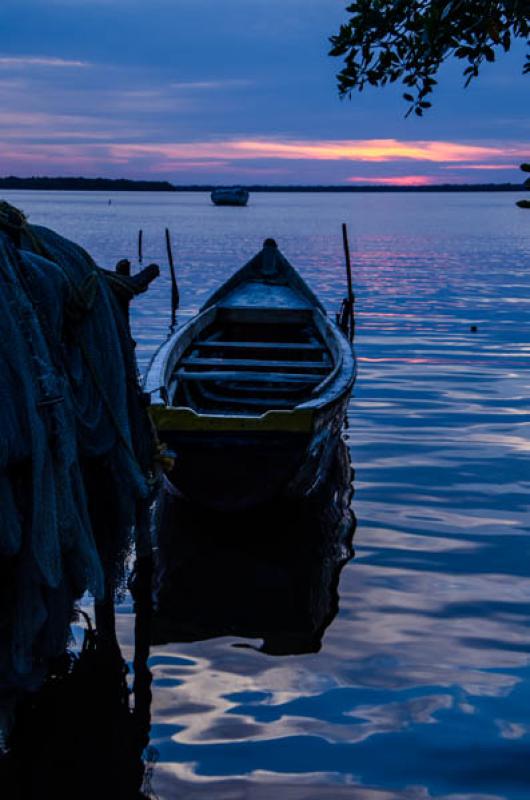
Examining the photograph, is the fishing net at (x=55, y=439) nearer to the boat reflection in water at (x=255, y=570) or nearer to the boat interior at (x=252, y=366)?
the boat reflection in water at (x=255, y=570)

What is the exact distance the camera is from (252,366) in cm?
1345

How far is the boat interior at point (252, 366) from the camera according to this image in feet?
40.9

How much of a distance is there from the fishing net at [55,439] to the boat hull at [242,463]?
123 inches

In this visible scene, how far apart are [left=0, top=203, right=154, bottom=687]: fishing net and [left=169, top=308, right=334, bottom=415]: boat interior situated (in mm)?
5305

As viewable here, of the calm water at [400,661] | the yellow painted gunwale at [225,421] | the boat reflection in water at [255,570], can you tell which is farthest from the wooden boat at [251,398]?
the calm water at [400,661]

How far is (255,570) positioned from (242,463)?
1.06m

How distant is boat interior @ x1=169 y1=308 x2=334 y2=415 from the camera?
12.5 m

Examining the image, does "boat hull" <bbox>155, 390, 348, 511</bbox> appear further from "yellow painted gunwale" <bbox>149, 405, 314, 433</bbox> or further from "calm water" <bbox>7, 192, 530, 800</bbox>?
"calm water" <bbox>7, 192, 530, 800</bbox>

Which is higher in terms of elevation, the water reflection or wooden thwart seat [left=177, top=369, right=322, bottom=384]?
wooden thwart seat [left=177, top=369, right=322, bottom=384]

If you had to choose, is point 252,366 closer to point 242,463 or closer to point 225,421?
point 242,463

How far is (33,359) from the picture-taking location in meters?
4.81

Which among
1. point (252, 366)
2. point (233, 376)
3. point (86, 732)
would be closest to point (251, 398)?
point (252, 366)

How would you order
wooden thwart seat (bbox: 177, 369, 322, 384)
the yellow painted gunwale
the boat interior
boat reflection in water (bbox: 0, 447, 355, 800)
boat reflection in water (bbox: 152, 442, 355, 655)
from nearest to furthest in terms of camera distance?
boat reflection in water (bbox: 0, 447, 355, 800)
boat reflection in water (bbox: 152, 442, 355, 655)
the yellow painted gunwale
wooden thwart seat (bbox: 177, 369, 322, 384)
the boat interior

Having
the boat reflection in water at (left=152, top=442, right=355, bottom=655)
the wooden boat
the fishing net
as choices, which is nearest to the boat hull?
the wooden boat
